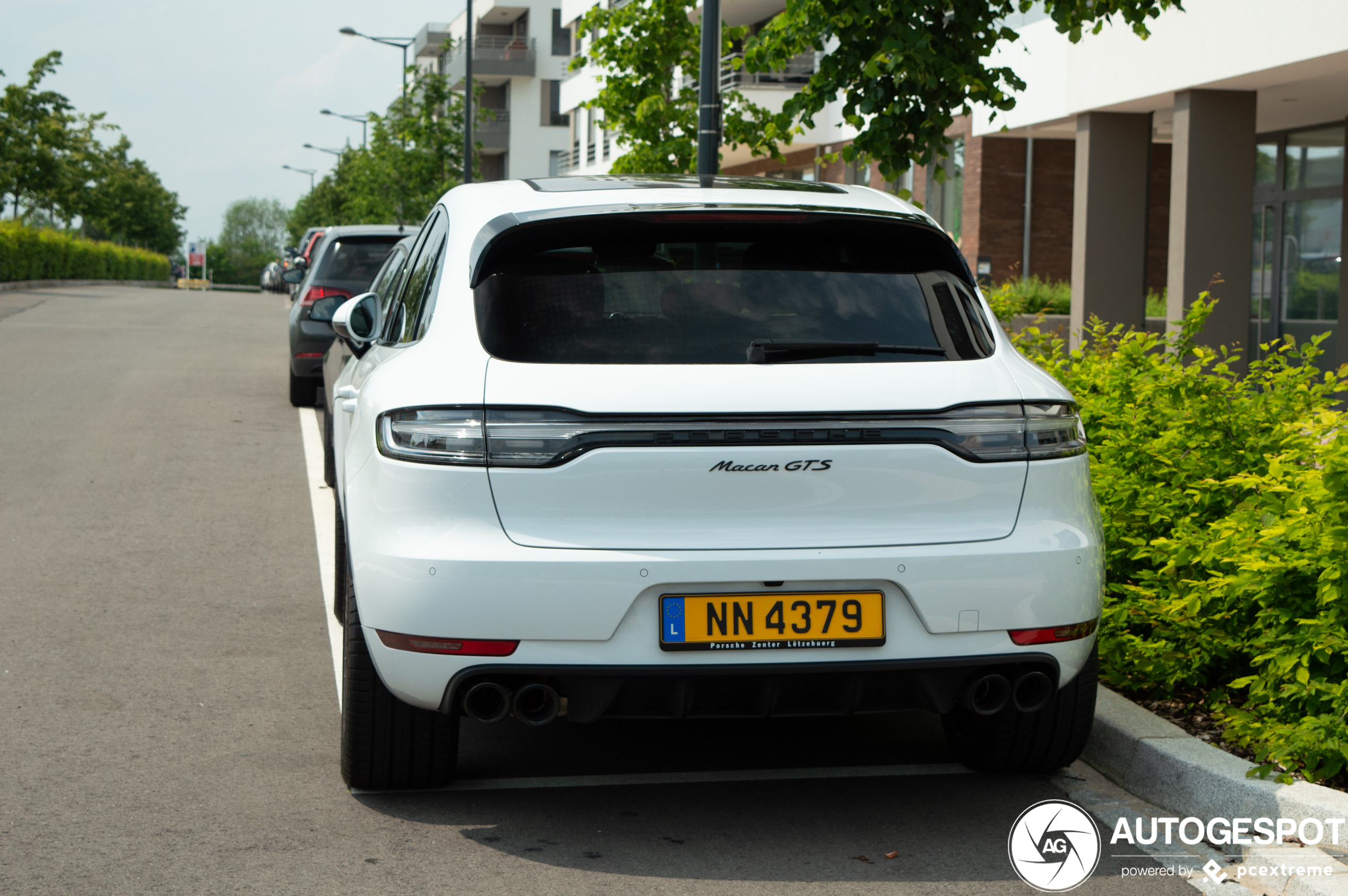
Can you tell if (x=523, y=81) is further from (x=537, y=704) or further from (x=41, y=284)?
(x=537, y=704)

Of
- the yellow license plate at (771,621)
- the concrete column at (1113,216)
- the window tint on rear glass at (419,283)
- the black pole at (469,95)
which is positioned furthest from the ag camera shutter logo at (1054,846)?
the black pole at (469,95)

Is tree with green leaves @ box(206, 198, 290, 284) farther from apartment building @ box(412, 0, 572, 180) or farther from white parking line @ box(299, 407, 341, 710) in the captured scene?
white parking line @ box(299, 407, 341, 710)

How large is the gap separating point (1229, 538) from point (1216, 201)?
13093 mm

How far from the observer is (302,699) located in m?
5.46

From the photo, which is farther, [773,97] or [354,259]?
[773,97]

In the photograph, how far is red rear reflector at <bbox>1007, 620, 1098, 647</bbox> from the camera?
13.0 ft

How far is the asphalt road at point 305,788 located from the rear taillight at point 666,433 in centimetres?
105

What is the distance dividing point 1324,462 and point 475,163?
37494 millimetres

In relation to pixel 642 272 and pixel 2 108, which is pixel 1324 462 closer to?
pixel 642 272

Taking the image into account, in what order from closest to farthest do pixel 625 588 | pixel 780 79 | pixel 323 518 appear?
pixel 625 588 → pixel 323 518 → pixel 780 79

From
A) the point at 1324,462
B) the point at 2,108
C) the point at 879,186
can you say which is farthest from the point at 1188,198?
the point at 2,108

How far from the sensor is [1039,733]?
4.54m

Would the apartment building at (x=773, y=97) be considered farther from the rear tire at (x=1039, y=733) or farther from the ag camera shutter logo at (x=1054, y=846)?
the ag camera shutter logo at (x=1054, y=846)

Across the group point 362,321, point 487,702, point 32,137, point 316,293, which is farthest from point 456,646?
point 32,137
